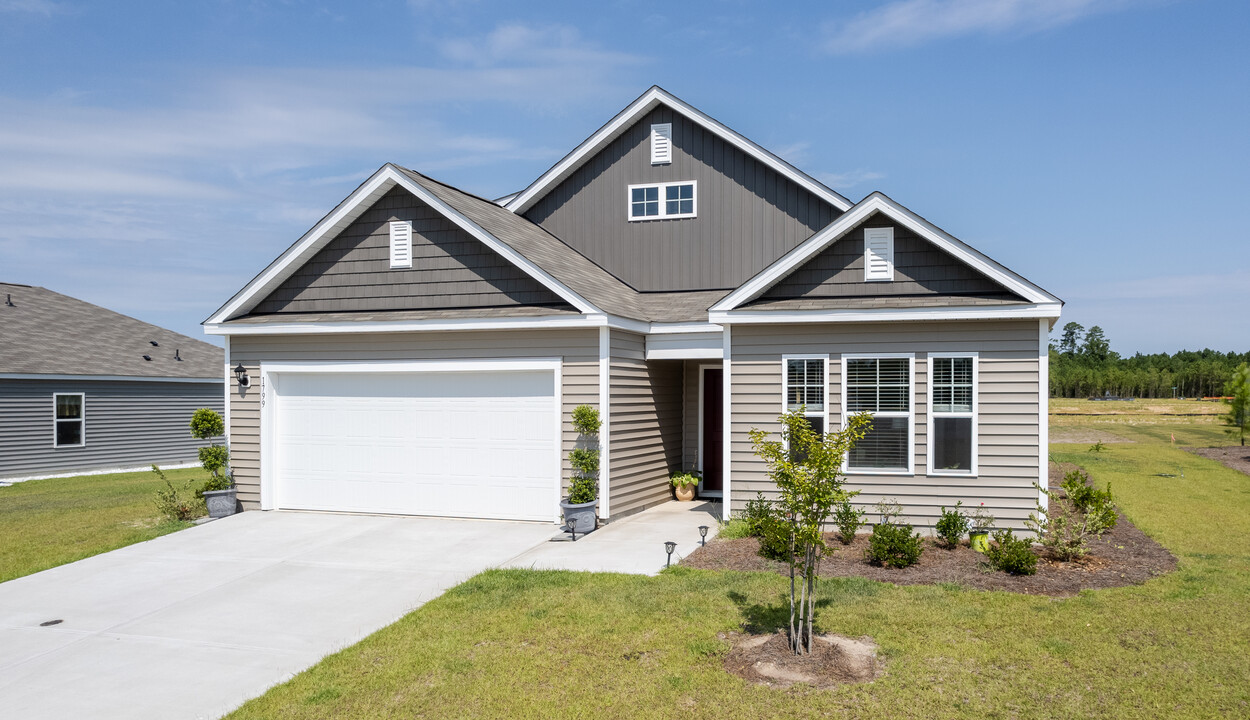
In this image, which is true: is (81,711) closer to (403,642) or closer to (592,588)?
(403,642)

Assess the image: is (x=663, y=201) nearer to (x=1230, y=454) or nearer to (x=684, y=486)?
(x=684, y=486)

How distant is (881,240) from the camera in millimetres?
11938

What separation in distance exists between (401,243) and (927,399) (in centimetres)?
864

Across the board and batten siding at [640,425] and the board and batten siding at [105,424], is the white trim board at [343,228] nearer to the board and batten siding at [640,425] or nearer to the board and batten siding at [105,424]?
the board and batten siding at [640,425]

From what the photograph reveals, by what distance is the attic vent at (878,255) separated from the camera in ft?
39.1

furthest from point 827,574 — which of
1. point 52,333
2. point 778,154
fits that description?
point 52,333

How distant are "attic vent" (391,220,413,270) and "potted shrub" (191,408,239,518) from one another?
3.89 meters

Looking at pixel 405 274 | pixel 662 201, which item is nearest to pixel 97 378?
pixel 405 274

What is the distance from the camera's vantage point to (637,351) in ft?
45.0

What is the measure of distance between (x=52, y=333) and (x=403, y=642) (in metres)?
22.1

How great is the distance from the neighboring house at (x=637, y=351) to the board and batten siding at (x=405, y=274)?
36 mm

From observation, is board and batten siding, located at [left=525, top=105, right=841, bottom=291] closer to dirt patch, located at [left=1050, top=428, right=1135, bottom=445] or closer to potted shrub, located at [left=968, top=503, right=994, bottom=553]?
potted shrub, located at [left=968, top=503, right=994, bottom=553]

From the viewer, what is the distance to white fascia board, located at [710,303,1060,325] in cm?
1103

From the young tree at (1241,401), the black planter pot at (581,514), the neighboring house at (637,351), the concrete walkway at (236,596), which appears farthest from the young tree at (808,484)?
the young tree at (1241,401)
